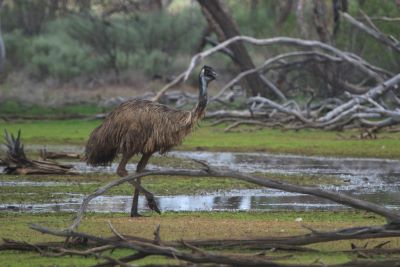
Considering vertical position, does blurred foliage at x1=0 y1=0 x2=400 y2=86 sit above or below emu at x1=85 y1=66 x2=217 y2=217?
above

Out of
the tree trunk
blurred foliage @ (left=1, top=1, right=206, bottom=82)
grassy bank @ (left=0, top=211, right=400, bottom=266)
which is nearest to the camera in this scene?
grassy bank @ (left=0, top=211, right=400, bottom=266)

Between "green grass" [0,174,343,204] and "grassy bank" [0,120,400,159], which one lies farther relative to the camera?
"grassy bank" [0,120,400,159]

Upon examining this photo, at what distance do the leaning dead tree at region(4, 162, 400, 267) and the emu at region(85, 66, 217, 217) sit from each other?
10.8 feet

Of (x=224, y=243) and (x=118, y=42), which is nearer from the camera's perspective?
(x=224, y=243)

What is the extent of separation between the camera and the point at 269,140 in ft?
80.5

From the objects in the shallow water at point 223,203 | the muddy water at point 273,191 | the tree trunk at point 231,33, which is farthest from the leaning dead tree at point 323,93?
the shallow water at point 223,203

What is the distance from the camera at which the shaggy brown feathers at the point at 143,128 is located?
13.4 metres

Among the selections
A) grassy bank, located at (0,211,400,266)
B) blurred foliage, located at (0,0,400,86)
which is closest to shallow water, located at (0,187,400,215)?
grassy bank, located at (0,211,400,266)

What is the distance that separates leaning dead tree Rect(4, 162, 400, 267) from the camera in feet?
28.6

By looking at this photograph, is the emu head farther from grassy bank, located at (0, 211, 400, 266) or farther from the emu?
grassy bank, located at (0, 211, 400, 266)

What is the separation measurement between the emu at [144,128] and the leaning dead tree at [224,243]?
3.29 metres

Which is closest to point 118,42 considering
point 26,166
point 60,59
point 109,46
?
point 109,46

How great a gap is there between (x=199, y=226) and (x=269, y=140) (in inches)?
500

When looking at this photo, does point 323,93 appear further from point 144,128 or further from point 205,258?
point 205,258
